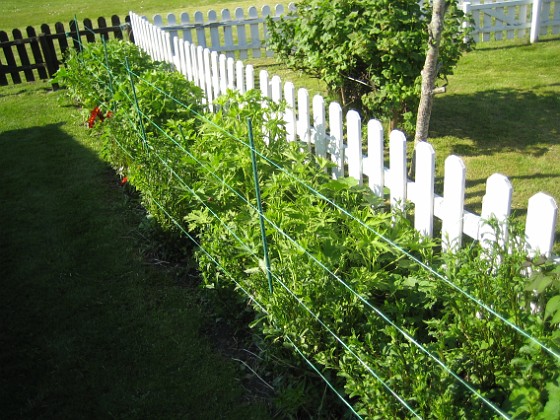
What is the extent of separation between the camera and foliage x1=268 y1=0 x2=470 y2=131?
5082 mm

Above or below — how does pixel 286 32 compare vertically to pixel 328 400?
above

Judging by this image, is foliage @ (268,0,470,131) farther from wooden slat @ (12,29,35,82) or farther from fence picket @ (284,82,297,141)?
wooden slat @ (12,29,35,82)

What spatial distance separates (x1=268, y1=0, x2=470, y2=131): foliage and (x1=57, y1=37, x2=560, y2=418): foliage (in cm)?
130

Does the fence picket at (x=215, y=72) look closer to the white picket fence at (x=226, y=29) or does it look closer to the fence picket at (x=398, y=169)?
the fence picket at (x=398, y=169)

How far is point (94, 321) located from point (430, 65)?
9.85 ft

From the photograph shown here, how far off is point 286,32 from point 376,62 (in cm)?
117

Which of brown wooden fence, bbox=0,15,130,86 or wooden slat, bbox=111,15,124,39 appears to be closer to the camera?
brown wooden fence, bbox=0,15,130,86

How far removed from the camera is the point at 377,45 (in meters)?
5.07

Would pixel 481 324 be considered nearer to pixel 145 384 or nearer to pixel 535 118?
pixel 145 384

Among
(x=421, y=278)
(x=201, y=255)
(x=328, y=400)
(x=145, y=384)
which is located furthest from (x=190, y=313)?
(x=421, y=278)

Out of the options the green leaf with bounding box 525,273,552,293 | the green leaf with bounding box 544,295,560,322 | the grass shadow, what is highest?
the green leaf with bounding box 525,273,552,293

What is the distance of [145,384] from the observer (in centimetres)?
323

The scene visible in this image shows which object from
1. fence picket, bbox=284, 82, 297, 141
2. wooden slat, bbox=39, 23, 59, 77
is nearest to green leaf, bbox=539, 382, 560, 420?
fence picket, bbox=284, 82, 297, 141

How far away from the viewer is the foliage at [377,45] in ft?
16.7
